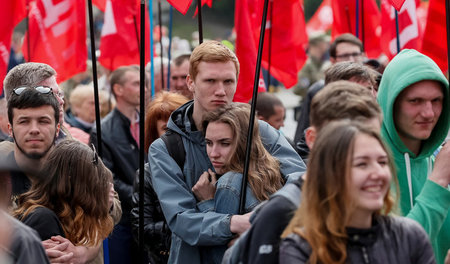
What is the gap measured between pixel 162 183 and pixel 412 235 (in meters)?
1.64

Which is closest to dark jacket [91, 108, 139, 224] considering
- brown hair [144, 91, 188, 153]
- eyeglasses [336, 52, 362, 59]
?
brown hair [144, 91, 188, 153]

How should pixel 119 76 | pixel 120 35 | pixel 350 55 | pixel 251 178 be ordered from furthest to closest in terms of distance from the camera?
1. pixel 120 35
2. pixel 350 55
3. pixel 119 76
4. pixel 251 178

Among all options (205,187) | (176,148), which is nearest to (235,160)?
(205,187)

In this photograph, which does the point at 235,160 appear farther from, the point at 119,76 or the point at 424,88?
the point at 119,76

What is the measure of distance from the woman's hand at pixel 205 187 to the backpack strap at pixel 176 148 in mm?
187

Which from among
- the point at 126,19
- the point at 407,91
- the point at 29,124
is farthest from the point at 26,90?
the point at 126,19

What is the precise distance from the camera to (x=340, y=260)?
10.4 ft

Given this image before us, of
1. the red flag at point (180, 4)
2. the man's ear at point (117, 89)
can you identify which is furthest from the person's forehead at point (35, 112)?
the man's ear at point (117, 89)

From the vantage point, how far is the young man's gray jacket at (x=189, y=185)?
436cm

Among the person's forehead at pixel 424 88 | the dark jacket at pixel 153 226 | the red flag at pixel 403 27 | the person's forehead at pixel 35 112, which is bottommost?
the dark jacket at pixel 153 226

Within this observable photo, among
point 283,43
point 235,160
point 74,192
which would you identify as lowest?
point 74,192

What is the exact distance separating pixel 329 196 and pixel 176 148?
5.39ft

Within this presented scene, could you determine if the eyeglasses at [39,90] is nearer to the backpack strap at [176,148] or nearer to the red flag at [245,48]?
the backpack strap at [176,148]

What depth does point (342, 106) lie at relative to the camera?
3484 millimetres
